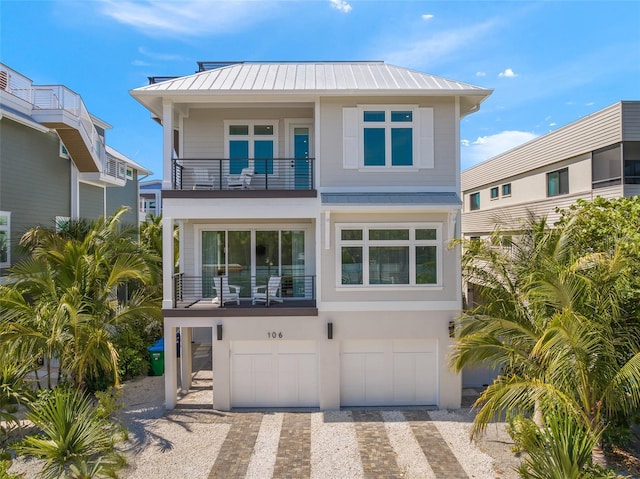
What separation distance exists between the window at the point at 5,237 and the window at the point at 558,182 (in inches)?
884

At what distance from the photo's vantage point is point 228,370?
9.97 m

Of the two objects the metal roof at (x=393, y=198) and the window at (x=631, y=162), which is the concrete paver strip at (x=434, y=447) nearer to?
the metal roof at (x=393, y=198)

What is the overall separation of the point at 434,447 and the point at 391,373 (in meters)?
2.43

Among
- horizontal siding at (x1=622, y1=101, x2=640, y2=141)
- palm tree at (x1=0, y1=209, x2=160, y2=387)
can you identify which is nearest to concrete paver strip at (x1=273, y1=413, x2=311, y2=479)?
palm tree at (x1=0, y1=209, x2=160, y2=387)

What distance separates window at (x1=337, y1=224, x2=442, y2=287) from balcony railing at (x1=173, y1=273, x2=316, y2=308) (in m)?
1.38

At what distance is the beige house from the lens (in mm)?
13500

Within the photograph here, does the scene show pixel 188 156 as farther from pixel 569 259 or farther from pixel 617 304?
pixel 617 304

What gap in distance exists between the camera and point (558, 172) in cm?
1738

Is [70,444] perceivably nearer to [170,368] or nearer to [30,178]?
[170,368]

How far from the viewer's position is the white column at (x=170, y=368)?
9828 mm

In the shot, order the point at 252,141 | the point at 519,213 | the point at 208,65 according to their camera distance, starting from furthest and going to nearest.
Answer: the point at 519,213, the point at 208,65, the point at 252,141

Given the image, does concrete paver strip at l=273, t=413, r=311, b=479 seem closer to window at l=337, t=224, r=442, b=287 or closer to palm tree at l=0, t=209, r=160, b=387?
window at l=337, t=224, r=442, b=287

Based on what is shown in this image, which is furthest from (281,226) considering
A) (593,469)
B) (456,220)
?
(593,469)

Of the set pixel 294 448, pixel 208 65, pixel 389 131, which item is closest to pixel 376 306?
pixel 294 448
